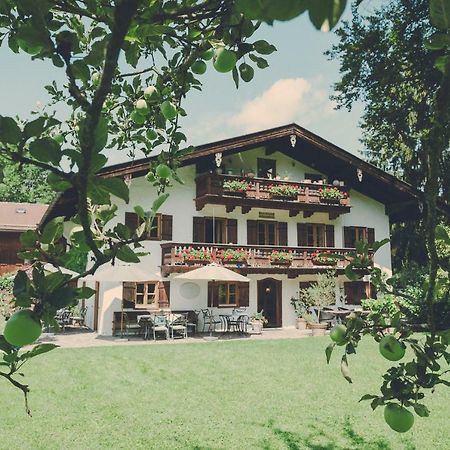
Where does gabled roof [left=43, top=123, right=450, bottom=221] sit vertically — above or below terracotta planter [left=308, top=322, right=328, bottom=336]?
above

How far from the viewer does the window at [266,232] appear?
2058cm

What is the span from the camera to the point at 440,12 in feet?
2.86

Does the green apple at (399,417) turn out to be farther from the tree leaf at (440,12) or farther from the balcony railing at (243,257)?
the balcony railing at (243,257)

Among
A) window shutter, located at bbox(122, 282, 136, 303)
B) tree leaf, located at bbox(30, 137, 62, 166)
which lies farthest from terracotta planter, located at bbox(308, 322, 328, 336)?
tree leaf, located at bbox(30, 137, 62, 166)

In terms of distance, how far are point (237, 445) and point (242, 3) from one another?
5.80 metres

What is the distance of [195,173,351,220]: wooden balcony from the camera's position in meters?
19.0

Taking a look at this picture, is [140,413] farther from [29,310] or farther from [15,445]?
[29,310]

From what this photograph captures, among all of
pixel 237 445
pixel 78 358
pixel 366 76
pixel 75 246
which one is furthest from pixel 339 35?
pixel 75 246

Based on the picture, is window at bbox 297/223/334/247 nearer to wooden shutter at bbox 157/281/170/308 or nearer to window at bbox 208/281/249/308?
window at bbox 208/281/249/308

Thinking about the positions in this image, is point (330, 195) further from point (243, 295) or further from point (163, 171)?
point (163, 171)

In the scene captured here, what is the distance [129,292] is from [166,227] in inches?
119

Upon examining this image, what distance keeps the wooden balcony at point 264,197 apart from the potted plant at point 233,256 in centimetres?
199

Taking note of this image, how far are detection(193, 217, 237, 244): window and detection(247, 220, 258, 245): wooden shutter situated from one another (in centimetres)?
66

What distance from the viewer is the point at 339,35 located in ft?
55.8
